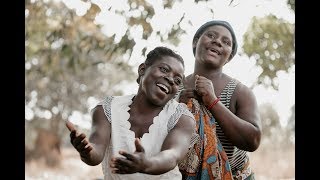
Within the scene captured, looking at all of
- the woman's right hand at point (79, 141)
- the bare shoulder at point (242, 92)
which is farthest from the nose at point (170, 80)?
the bare shoulder at point (242, 92)

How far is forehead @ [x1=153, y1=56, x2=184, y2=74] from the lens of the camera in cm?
275

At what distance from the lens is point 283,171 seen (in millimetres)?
13062

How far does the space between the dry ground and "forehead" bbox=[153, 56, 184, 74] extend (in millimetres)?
9668

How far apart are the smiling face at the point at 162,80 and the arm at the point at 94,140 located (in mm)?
236

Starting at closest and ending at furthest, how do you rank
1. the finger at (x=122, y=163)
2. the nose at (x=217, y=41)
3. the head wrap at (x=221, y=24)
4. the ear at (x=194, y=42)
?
the finger at (x=122, y=163), the nose at (x=217, y=41), the head wrap at (x=221, y=24), the ear at (x=194, y=42)

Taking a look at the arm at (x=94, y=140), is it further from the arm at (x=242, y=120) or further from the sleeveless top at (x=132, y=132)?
the arm at (x=242, y=120)

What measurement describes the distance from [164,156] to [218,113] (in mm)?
651

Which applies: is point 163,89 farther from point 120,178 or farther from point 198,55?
point 198,55

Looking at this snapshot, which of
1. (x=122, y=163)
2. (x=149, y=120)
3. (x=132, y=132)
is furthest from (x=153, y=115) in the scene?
(x=122, y=163)

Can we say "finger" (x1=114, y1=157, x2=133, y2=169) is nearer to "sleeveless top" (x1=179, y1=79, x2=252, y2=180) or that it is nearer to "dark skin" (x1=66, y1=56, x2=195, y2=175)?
"dark skin" (x1=66, y1=56, x2=195, y2=175)

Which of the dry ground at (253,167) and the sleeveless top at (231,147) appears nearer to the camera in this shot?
the sleeveless top at (231,147)

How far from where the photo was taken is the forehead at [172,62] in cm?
275
